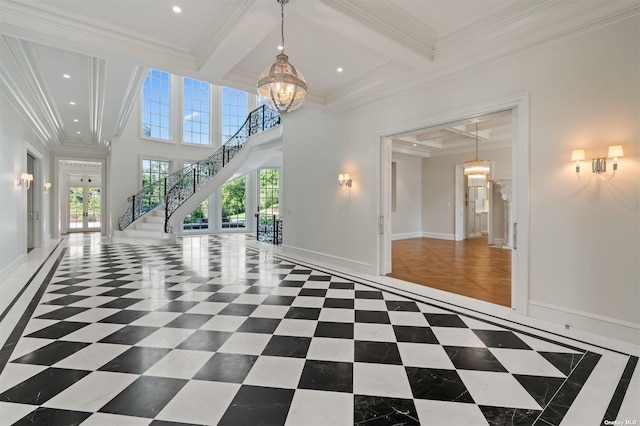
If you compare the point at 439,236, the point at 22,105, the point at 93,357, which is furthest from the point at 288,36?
the point at 439,236

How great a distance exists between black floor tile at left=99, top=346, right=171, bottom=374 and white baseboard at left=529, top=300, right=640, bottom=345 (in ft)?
12.9

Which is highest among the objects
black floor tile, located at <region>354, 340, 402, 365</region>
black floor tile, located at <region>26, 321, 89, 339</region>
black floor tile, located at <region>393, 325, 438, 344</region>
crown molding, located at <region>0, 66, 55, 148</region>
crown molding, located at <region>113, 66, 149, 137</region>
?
crown molding, located at <region>113, 66, 149, 137</region>

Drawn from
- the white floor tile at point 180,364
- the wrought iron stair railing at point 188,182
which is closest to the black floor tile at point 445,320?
the white floor tile at point 180,364

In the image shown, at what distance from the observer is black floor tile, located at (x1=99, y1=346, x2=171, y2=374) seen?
89.3 inches

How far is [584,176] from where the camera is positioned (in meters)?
3.03

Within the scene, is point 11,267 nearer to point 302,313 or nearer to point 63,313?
point 63,313

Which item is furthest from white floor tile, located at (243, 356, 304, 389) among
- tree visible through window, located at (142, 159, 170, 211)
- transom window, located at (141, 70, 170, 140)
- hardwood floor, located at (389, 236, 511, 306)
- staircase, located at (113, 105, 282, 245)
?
transom window, located at (141, 70, 170, 140)

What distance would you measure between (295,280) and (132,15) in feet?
14.0

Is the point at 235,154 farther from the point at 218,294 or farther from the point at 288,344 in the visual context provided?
the point at 288,344

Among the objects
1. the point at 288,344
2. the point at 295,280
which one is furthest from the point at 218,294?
the point at 288,344

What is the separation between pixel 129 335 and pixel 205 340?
2.57ft

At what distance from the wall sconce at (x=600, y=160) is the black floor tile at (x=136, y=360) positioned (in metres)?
4.40

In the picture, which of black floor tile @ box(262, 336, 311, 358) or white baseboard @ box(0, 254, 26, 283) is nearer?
black floor tile @ box(262, 336, 311, 358)

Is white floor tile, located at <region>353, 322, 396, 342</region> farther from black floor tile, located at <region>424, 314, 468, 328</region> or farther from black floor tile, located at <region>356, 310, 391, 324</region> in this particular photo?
black floor tile, located at <region>424, 314, 468, 328</region>
